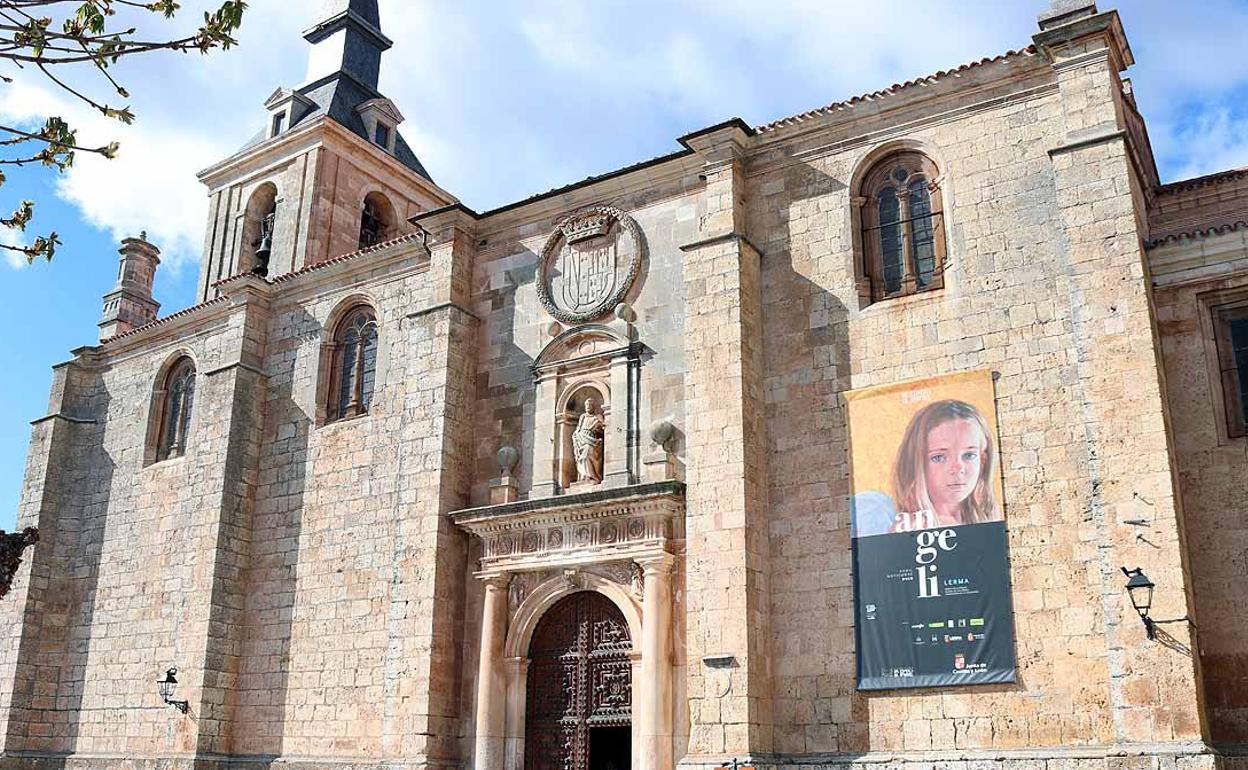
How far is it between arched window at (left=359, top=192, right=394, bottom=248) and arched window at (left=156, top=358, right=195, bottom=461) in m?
4.81

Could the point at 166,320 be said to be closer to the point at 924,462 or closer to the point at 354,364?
the point at 354,364

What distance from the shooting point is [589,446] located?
15.3 m

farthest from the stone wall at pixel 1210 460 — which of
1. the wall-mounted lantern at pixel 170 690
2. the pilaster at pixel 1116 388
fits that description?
the wall-mounted lantern at pixel 170 690

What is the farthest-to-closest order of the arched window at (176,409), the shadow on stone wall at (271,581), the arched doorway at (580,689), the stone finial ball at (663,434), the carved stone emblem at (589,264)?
1. the arched window at (176,409)
2. the shadow on stone wall at (271,581)
3. the carved stone emblem at (589,264)
4. the stone finial ball at (663,434)
5. the arched doorway at (580,689)

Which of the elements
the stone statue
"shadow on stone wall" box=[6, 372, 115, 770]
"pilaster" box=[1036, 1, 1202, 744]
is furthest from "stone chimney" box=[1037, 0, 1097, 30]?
"shadow on stone wall" box=[6, 372, 115, 770]

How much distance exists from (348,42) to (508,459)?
46.6 feet

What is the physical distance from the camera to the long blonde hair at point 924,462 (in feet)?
40.2

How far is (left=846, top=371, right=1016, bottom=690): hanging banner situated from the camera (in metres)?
11.9

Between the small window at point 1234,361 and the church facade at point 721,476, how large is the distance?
0.10 ft

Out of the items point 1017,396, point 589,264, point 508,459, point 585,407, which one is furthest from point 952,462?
point 508,459

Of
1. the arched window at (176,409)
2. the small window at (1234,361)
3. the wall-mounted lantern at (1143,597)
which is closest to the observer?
the wall-mounted lantern at (1143,597)

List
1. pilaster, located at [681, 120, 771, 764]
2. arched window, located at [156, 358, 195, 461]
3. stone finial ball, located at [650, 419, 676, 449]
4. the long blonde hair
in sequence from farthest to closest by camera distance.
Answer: arched window, located at [156, 358, 195, 461], stone finial ball, located at [650, 419, 676, 449], pilaster, located at [681, 120, 771, 764], the long blonde hair

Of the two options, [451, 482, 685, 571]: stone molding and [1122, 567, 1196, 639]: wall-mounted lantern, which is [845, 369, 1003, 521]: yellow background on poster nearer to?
[451, 482, 685, 571]: stone molding

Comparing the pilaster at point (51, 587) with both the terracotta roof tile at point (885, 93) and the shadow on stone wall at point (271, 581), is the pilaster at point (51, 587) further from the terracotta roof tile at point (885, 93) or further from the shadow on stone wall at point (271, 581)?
the terracotta roof tile at point (885, 93)
